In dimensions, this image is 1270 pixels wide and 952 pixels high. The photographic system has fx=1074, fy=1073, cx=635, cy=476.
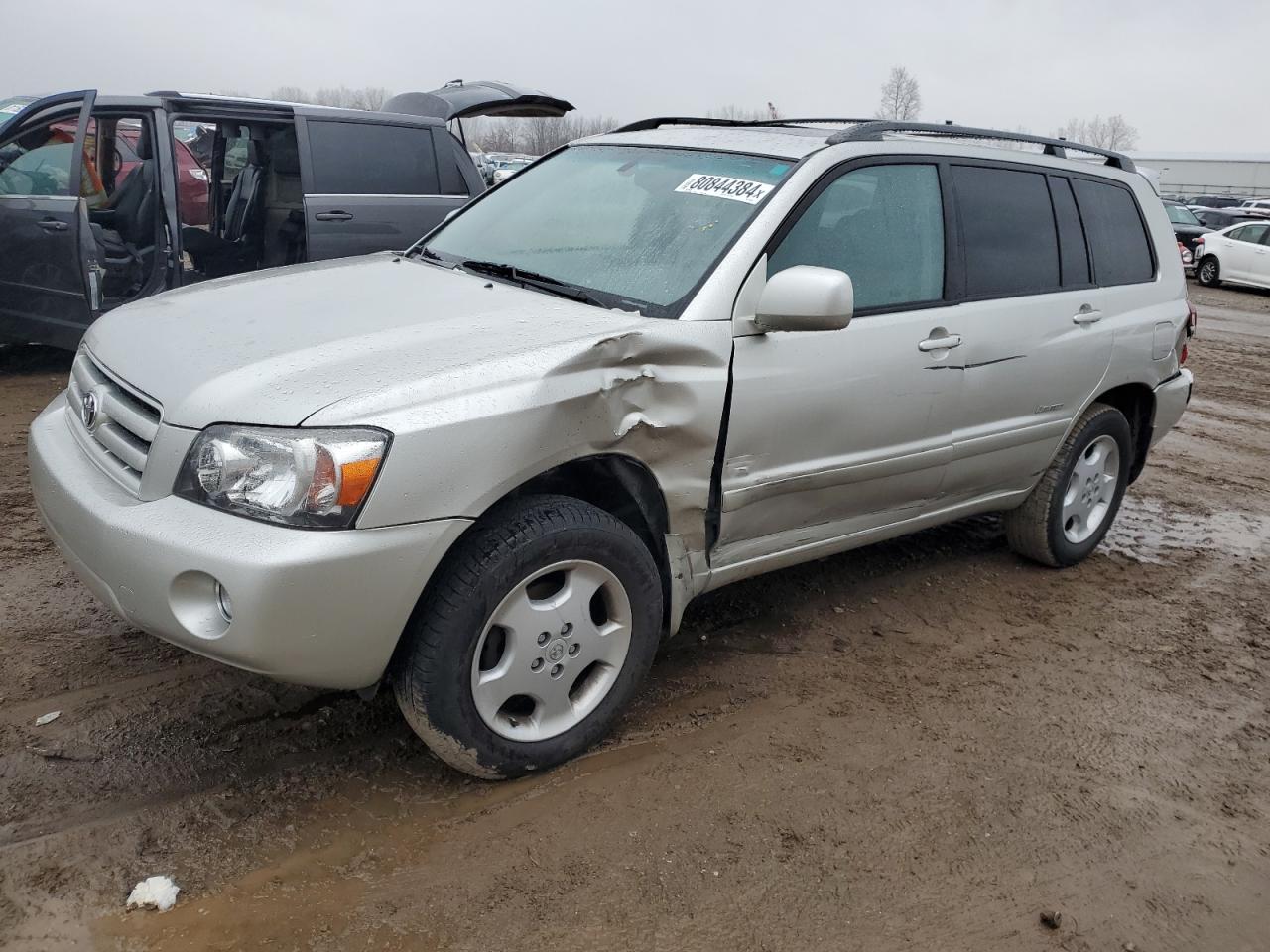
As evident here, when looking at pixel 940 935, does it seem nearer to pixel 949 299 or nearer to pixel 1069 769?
pixel 1069 769

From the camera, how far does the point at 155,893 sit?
2.36 metres

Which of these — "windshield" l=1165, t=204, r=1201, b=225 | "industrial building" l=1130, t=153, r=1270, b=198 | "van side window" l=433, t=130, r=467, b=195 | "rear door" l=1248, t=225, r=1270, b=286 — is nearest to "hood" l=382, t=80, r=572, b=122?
"van side window" l=433, t=130, r=467, b=195

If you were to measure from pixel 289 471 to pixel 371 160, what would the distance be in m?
5.46

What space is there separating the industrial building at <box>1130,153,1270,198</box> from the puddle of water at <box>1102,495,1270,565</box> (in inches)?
2653

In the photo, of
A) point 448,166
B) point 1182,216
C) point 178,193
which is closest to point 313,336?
point 178,193

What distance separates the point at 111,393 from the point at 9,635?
1.18 meters

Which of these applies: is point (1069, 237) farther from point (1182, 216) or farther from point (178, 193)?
point (1182, 216)

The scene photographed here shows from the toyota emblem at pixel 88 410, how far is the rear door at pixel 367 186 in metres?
4.12

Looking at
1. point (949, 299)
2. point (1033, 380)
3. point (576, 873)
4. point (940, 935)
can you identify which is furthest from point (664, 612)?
point (1033, 380)

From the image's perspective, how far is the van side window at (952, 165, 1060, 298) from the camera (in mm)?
3941

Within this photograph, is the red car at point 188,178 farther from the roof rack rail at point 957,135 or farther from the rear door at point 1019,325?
the rear door at point 1019,325

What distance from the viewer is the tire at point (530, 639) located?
2.62 metres

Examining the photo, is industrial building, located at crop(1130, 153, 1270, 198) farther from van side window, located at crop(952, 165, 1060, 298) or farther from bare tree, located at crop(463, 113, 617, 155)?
van side window, located at crop(952, 165, 1060, 298)

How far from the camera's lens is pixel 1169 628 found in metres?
4.39
